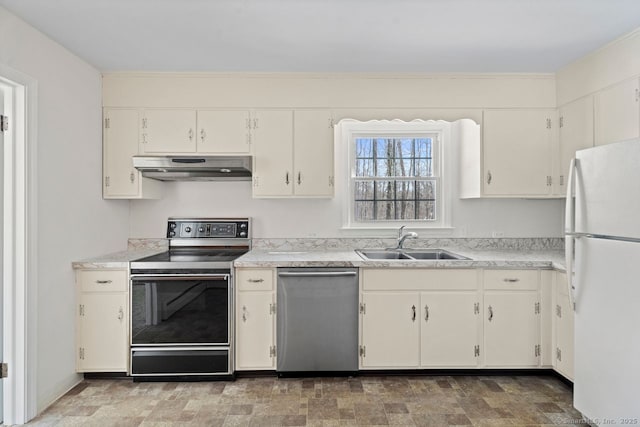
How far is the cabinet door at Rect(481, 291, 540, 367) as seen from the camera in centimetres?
290

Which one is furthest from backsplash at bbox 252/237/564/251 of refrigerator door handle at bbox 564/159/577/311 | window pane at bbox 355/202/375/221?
refrigerator door handle at bbox 564/159/577/311

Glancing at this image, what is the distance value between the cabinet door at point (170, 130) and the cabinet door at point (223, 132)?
2.9 inches

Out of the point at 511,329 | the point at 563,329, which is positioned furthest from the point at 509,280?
Result: the point at 563,329

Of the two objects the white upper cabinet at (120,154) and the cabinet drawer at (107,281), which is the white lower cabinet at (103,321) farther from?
the white upper cabinet at (120,154)

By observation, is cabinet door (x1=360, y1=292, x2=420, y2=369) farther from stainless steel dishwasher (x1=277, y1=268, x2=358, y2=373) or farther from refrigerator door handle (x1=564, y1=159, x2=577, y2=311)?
refrigerator door handle (x1=564, y1=159, x2=577, y2=311)

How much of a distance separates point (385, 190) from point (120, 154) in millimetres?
2326

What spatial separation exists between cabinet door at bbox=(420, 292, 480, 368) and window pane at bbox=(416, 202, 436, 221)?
38.8 inches

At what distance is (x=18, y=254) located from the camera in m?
2.36

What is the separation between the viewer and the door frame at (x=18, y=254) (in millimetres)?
2340

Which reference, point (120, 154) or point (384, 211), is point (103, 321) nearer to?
point (120, 154)

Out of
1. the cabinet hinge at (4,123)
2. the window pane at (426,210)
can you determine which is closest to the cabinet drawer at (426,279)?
the window pane at (426,210)

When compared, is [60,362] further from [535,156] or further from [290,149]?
[535,156]

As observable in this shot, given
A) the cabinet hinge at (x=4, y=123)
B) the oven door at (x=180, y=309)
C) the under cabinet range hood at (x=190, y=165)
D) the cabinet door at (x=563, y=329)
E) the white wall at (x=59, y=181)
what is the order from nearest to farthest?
the cabinet hinge at (x=4, y=123), the white wall at (x=59, y=181), the cabinet door at (x=563, y=329), the oven door at (x=180, y=309), the under cabinet range hood at (x=190, y=165)

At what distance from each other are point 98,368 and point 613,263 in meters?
3.33
